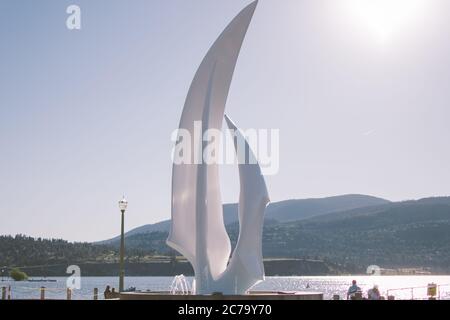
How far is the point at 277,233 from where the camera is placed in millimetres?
199625

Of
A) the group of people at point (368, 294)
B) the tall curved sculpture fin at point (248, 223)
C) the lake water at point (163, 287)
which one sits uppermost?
the tall curved sculpture fin at point (248, 223)

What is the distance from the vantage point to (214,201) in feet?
78.1

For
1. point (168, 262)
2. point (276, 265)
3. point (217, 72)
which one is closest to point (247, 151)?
point (217, 72)

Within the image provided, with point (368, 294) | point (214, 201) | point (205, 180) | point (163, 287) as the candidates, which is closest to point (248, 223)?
point (214, 201)

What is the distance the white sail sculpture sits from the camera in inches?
890

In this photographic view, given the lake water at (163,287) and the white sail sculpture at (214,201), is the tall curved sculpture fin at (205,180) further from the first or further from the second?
the lake water at (163,287)

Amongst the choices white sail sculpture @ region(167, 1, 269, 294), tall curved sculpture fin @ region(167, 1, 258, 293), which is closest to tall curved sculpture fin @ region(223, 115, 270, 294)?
white sail sculpture @ region(167, 1, 269, 294)

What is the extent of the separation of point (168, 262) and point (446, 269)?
219ft

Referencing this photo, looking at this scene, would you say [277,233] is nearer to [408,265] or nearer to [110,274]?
[408,265]

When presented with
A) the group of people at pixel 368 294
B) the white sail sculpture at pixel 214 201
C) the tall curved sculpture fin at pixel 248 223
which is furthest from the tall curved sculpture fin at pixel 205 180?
the group of people at pixel 368 294

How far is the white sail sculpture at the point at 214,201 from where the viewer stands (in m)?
22.6

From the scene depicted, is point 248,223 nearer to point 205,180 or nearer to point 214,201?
point 214,201

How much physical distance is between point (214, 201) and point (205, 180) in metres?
0.88
